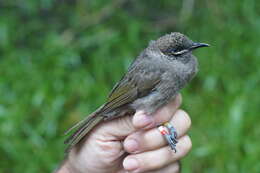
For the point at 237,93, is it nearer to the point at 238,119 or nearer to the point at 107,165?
the point at 238,119

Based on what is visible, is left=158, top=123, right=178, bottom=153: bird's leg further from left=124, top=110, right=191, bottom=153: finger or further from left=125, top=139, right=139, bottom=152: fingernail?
left=125, top=139, right=139, bottom=152: fingernail

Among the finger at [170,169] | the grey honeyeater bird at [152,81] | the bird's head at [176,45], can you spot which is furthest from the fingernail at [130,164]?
the bird's head at [176,45]

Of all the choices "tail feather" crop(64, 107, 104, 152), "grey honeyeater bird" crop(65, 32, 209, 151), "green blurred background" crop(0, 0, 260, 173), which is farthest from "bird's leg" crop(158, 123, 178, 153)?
"green blurred background" crop(0, 0, 260, 173)

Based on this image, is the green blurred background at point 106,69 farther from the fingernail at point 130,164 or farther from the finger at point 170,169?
the fingernail at point 130,164

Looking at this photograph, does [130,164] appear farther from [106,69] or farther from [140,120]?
[106,69]

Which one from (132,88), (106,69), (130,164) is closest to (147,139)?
(130,164)

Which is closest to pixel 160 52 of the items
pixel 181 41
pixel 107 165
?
pixel 181 41
